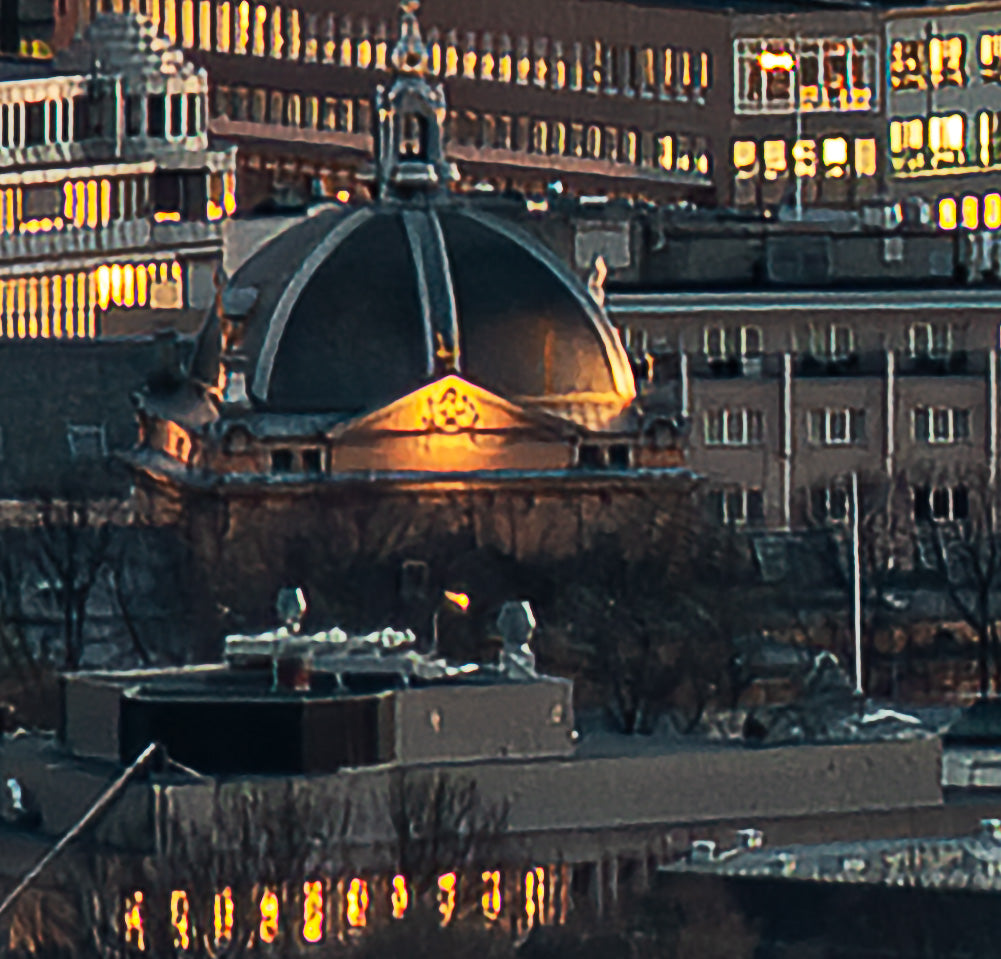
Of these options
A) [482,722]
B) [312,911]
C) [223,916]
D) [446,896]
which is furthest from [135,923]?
[482,722]

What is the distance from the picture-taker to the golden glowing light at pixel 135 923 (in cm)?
14925

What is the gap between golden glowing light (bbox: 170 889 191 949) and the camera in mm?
149375

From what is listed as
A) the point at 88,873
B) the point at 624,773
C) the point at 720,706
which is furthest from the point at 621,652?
the point at 88,873

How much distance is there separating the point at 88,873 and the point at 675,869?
11.4 metres

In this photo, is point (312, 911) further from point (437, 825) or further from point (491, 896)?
point (437, 825)

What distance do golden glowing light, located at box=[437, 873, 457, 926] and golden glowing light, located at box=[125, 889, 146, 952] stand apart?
525cm

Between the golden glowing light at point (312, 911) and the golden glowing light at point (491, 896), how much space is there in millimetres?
2902

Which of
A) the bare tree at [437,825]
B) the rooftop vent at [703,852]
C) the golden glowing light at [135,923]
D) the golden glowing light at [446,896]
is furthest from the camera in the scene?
the rooftop vent at [703,852]

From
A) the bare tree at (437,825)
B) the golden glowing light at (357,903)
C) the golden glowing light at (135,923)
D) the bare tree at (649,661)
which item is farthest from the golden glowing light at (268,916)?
the bare tree at (649,661)

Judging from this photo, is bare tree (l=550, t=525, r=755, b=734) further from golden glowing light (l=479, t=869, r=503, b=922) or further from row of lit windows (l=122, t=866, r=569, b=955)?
golden glowing light (l=479, t=869, r=503, b=922)

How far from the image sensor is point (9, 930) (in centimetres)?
15162

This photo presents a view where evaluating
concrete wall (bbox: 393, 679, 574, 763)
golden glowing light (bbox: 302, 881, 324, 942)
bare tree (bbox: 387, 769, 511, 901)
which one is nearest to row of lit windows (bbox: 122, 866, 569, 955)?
golden glowing light (bbox: 302, 881, 324, 942)

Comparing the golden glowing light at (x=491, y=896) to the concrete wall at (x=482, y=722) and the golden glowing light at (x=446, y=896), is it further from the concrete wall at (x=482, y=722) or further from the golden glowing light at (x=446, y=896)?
the concrete wall at (x=482, y=722)

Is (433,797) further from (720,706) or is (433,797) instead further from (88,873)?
(720,706)
